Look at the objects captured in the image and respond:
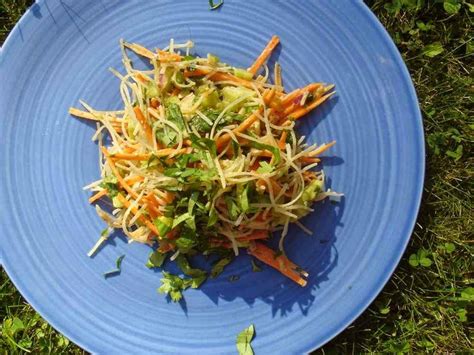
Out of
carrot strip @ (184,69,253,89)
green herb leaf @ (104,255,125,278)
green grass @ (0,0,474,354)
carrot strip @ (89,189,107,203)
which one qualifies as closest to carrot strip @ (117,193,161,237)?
carrot strip @ (89,189,107,203)

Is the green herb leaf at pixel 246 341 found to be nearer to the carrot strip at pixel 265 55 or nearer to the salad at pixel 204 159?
the salad at pixel 204 159

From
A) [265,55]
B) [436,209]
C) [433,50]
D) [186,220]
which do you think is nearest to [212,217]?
[186,220]

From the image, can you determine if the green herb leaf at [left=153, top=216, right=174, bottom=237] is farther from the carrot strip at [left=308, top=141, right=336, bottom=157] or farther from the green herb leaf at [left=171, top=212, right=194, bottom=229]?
the carrot strip at [left=308, top=141, right=336, bottom=157]

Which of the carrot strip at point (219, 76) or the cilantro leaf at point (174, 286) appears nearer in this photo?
the carrot strip at point (219, 76)

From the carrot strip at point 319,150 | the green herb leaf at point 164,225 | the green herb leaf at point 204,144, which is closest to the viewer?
the green herb leaf at point 204,144

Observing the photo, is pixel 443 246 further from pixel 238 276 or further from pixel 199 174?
pixel 199 174

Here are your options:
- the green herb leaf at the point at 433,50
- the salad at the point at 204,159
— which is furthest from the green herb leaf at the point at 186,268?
the green herb leaf at the point at 433,50

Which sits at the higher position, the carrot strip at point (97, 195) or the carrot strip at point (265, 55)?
the carrot strip at point (265, 55)
